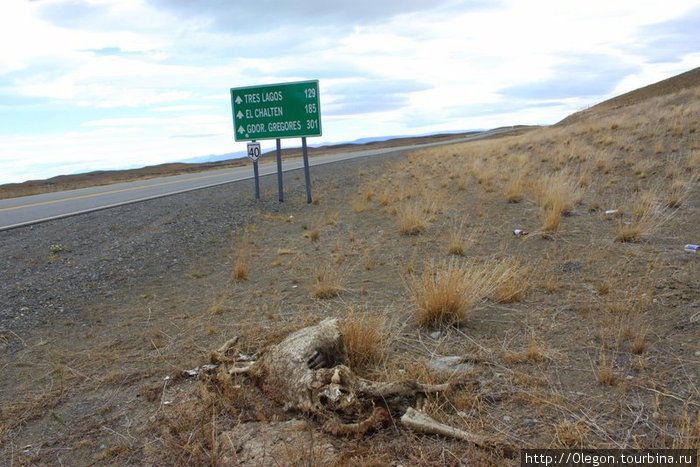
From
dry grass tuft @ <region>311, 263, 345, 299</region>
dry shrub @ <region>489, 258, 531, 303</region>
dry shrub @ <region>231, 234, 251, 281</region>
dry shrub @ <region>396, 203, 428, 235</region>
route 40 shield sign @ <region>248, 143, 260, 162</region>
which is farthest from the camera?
route 40 shield sign @ <region>248, 143, 260, 162</region>

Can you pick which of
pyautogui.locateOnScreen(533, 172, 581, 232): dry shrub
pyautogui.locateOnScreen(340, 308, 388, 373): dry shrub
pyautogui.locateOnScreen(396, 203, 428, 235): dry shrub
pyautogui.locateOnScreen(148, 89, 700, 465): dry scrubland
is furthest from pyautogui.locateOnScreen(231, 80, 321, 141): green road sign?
pyautogui.locateOnScreen(340, 308, 388, 373): dry shrub

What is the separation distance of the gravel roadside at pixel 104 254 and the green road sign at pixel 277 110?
192cm

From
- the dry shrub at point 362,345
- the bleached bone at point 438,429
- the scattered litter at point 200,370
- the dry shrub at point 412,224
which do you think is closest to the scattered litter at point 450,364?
the dry shrub at point 362,345

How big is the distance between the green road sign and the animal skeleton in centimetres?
1033

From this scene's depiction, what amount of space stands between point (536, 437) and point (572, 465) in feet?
0.89

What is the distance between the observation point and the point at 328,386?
3.19m

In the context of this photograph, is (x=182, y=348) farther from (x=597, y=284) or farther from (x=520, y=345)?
(x=597, y=284)

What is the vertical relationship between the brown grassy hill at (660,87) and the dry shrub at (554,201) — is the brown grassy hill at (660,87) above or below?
above

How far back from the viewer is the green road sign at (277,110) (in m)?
13.4

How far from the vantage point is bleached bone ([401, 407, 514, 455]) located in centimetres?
→ 274

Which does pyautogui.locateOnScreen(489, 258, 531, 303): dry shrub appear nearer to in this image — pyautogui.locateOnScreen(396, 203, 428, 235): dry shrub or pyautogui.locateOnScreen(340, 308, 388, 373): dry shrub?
pyautogui.locateOnScreen(340, 308, 388, 373): dry shrub

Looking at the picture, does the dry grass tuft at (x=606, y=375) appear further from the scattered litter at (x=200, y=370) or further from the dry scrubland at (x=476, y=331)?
the scattered litter at (x=200, y=370)

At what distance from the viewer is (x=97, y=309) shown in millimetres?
5855

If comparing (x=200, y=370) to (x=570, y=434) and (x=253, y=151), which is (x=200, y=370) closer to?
(x=570, y=434)
